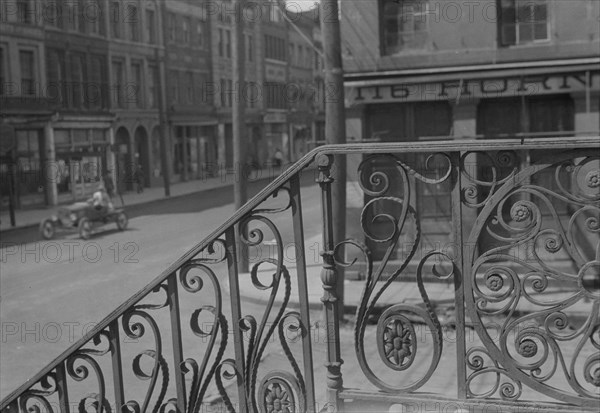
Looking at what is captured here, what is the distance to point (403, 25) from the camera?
15523 millimetres

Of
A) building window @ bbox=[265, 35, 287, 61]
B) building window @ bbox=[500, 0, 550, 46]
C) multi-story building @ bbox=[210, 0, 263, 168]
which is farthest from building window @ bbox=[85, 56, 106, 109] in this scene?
building window @ bbox=[500, 0, 550, 46]

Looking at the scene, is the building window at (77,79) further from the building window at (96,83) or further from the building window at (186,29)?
the building window at (186,29)

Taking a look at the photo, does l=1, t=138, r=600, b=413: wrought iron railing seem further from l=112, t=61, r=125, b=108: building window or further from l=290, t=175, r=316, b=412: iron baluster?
l=112, t=61, r=125, b=108: building window

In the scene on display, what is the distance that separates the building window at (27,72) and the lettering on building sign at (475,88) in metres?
19.0

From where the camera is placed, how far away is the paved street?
1107cm

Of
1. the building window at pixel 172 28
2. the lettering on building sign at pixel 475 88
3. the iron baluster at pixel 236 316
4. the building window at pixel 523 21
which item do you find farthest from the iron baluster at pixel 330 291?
the building window at pixel 172 28

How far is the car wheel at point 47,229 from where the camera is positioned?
71.7 ft

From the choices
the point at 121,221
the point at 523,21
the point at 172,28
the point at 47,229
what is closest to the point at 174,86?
the point at 172,28

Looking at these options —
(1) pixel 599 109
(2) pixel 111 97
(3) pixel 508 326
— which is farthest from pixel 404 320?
(2) pixel 111 97

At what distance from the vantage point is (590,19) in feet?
46.3

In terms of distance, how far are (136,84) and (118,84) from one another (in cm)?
103

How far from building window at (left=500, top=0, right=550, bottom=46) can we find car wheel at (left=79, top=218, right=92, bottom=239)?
41.4ft

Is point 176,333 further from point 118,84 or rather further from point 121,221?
point 118,84

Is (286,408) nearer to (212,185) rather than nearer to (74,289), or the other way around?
(74,289)
